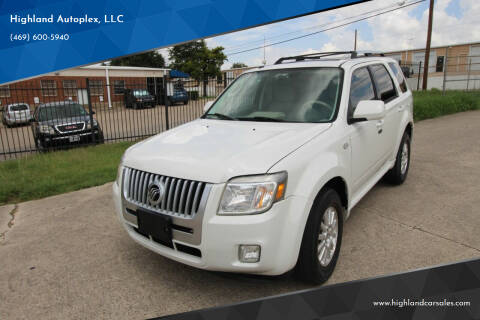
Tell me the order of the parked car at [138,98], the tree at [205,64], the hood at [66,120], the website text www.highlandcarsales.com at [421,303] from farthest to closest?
the tree at [205,64] → the parked car at [138,98] → the hood at [66,120] → the website text www.highlandcarsales.com at [421,303]

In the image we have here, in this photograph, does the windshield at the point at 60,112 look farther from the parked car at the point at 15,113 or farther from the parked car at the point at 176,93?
the parked car at the point at 176,93

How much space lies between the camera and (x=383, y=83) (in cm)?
459

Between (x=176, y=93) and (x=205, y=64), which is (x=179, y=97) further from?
(x=205, y=64)

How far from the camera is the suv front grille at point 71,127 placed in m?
9.96

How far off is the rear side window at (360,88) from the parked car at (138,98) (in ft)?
30.2

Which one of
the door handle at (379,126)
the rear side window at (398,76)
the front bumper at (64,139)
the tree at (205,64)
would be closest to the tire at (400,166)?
the rear side window at (398,76)

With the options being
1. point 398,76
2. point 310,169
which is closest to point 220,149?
point 310,169

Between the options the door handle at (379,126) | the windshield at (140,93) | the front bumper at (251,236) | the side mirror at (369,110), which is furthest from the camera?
the windshield at (140,93)

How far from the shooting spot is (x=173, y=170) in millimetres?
2600

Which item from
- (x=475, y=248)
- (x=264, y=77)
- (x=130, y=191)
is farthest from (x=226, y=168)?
(x=475, y=248)

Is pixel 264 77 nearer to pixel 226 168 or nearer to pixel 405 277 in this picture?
pixel 226 168

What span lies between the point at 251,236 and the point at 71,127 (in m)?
9.28

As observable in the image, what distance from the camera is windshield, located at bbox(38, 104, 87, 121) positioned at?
10.6m

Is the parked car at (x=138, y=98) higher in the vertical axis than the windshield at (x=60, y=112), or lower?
higher
